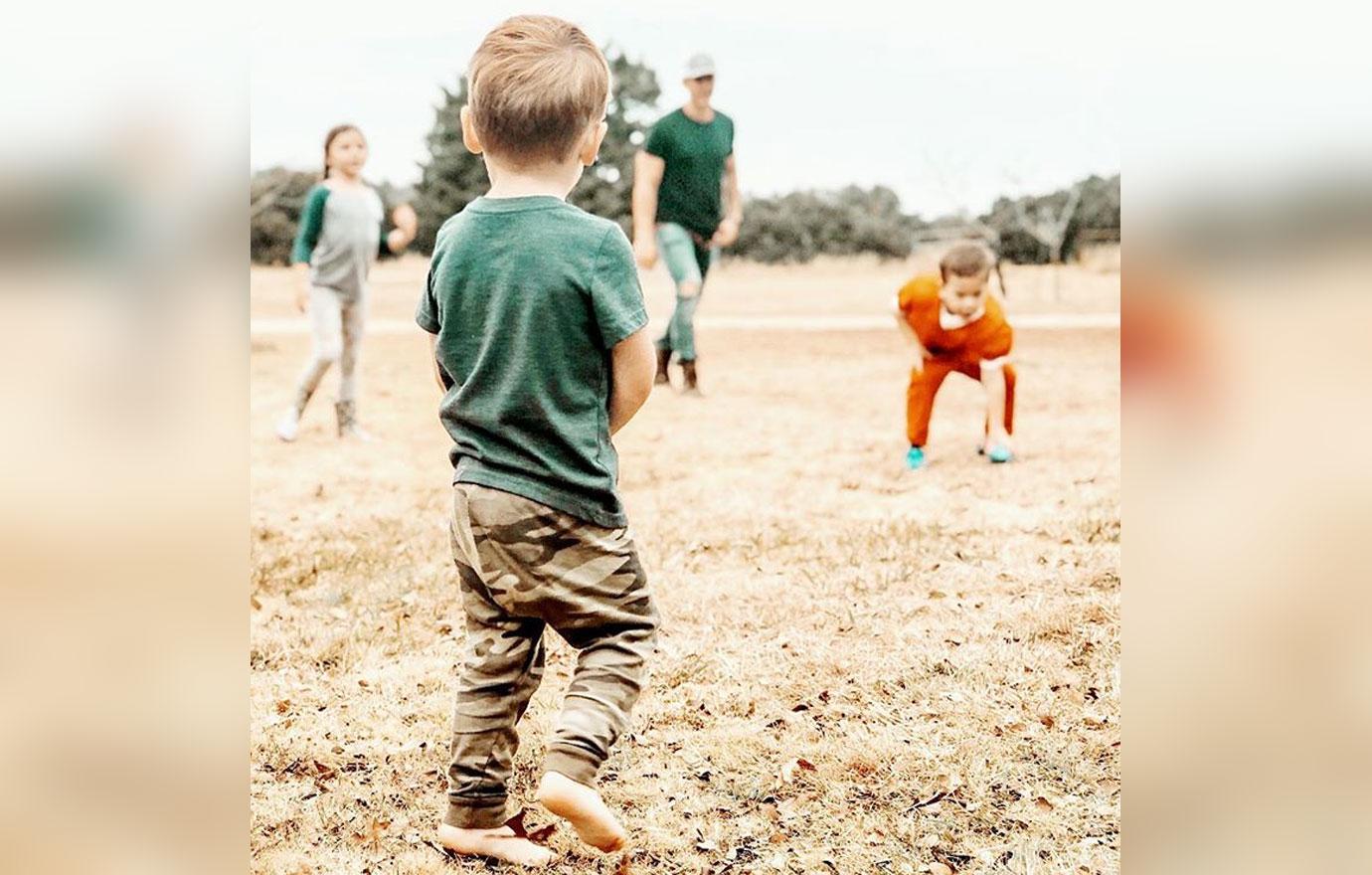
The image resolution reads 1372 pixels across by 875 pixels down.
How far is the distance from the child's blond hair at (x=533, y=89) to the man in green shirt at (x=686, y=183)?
19.7ft

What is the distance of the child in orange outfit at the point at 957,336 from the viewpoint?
6.71 meters

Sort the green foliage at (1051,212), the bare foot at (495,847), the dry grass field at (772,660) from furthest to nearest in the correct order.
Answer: the green foliage at (1051,212) < the dry grass field at (772,660) < the bare foot at (495,847)

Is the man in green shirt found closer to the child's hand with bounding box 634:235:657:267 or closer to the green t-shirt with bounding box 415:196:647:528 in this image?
the child's hand with bounding box 634:235:657:267

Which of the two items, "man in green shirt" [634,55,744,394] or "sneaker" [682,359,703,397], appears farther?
"sneaker" [682,359,703,397]

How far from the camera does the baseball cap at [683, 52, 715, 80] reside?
8.76 m

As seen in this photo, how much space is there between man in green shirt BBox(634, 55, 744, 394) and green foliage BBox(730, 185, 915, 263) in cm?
1803

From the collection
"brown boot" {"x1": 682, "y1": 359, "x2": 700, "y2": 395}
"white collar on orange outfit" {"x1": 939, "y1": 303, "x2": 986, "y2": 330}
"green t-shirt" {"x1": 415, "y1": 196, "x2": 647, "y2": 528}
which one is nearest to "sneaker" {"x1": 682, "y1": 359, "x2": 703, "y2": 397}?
"brown boot" {"x1": 682, "y1": 359, "x2": 700, "y2": 395}

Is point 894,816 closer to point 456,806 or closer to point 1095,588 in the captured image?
point 456,806

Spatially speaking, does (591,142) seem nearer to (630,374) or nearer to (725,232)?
(630,374)

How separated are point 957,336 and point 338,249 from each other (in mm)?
3304

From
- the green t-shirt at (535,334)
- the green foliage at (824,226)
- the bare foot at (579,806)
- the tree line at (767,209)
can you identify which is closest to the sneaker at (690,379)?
the green t-shirt at (535,334)

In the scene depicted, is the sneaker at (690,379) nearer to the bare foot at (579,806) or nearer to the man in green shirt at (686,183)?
the man in green shirt at (686,183)

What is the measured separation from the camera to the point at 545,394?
2.55m
